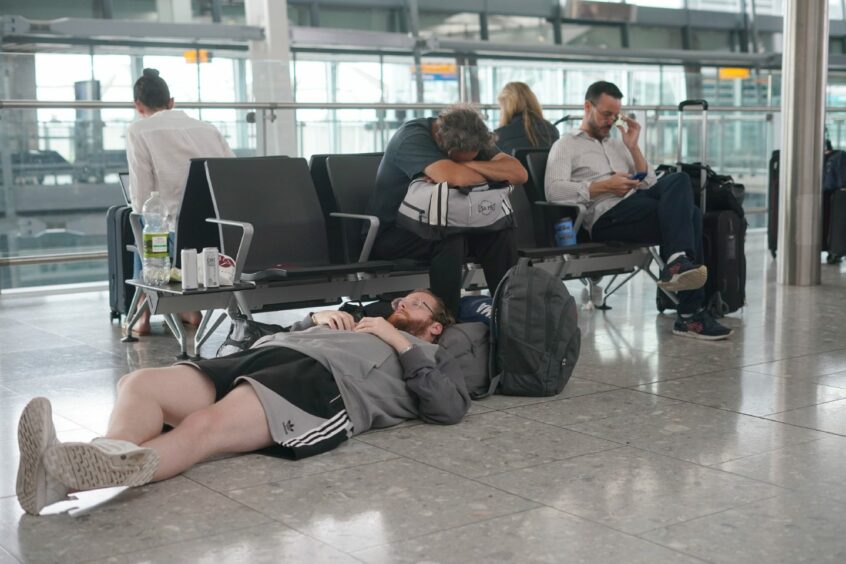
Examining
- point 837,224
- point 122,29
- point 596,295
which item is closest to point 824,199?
point 837,224

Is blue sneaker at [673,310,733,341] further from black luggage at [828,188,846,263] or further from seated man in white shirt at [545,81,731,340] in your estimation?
black luggage at [828,188,846,263]

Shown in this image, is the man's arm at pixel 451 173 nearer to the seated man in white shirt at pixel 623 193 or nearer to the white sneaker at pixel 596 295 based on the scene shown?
the seated man in white shirt at pixel 623 193

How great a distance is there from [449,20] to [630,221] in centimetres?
805

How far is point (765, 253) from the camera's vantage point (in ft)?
29.3

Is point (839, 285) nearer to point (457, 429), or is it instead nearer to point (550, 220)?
point (550, 220)

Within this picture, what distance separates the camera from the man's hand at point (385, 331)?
345 centimetres

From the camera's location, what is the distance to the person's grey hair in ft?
15.9

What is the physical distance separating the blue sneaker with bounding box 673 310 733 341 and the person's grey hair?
1.33 m

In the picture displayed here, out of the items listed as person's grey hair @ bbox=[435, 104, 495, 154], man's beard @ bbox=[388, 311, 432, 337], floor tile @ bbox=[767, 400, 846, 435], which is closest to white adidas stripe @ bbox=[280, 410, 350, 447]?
man's beard @ bbox=[388, 311, 432, 337]

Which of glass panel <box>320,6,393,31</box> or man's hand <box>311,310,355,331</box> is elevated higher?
glass panel <box>320,6,393,31</box>

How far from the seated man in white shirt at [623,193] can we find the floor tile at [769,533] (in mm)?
2605

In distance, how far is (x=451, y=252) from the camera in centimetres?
490

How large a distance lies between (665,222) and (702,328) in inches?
22.7

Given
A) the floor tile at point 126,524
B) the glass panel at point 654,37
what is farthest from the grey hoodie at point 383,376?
the glass panel at point 654,37
